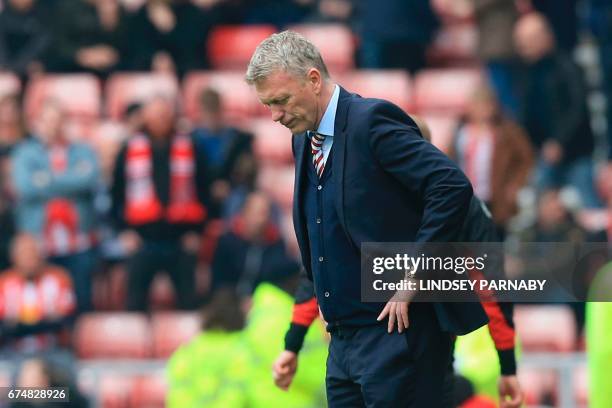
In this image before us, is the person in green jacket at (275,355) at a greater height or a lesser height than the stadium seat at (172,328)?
greater

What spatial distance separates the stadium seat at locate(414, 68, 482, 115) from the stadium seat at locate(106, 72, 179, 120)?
2.06 meters

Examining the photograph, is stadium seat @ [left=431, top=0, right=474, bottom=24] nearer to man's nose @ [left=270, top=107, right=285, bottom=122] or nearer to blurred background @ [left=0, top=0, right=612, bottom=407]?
blurred background @ [left=0, top=0, right=612, bottom=407]

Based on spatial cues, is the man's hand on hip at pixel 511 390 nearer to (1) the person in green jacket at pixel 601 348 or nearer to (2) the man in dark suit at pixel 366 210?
(1) the person in green jacket at pixel 601 348

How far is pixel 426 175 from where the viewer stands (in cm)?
480

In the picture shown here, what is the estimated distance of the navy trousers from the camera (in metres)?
4.88

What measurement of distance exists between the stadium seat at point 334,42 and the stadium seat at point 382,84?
0.25 meters

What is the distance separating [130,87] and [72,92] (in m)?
0.52

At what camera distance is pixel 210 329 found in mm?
8141

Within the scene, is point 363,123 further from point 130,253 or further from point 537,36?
point 537,36

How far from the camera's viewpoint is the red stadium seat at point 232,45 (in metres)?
12.8

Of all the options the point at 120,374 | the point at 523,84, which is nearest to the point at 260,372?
the point at 120,374

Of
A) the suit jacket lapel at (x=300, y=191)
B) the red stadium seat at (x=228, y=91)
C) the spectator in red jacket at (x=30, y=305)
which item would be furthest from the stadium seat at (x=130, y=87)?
the suit jacket lapel at (x=300, y=191)

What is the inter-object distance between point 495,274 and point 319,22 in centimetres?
708

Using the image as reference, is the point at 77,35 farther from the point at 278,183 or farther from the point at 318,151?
the point at 318,151
